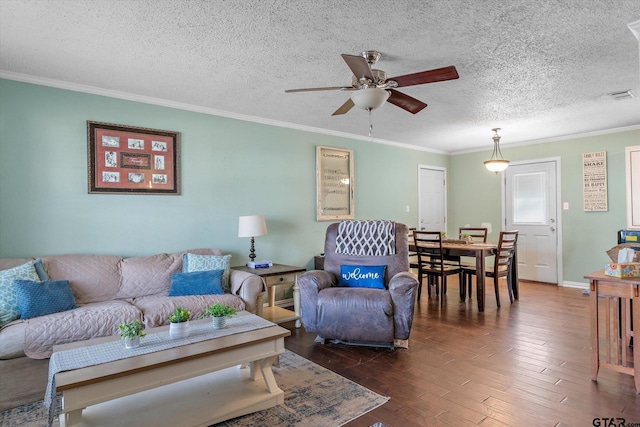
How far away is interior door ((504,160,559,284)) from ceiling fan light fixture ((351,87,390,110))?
4.70 metres

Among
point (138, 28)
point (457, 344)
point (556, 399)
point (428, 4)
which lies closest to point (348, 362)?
point (457, 344)

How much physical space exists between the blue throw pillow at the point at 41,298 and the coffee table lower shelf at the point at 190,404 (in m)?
1.01

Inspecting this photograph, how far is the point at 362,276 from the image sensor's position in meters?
3.50

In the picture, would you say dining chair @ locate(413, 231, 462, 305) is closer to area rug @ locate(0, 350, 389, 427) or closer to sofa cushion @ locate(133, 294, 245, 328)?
area rug @ locate(0, 350, 389, 427)

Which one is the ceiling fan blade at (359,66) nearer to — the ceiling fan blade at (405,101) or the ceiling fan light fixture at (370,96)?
the ceiling fan light fixture at (370,96)

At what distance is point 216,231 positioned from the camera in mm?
4117

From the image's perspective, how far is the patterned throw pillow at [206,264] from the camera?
3.50 meters

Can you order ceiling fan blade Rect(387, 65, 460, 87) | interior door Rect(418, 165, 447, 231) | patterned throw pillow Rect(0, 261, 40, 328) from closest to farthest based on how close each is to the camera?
1. ceiling fan blade Rect(387, 65, 460, 87)
2. patterned throw pillow Rect(0, 261, 40, 328)
3. interior door Rect(418, 165, 447, 231)

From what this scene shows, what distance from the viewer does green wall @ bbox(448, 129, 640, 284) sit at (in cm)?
516

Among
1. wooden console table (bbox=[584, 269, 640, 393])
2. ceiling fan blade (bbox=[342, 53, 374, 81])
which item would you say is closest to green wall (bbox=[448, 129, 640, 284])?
wooden console table (bbox=[584, 269, 640, 393])

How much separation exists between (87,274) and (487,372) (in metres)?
3.31

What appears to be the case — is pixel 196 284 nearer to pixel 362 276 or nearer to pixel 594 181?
pixel 362 276

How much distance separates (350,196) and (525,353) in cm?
308

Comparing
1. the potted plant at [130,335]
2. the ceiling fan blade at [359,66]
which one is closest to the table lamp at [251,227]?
the potted plant at [130,335]
